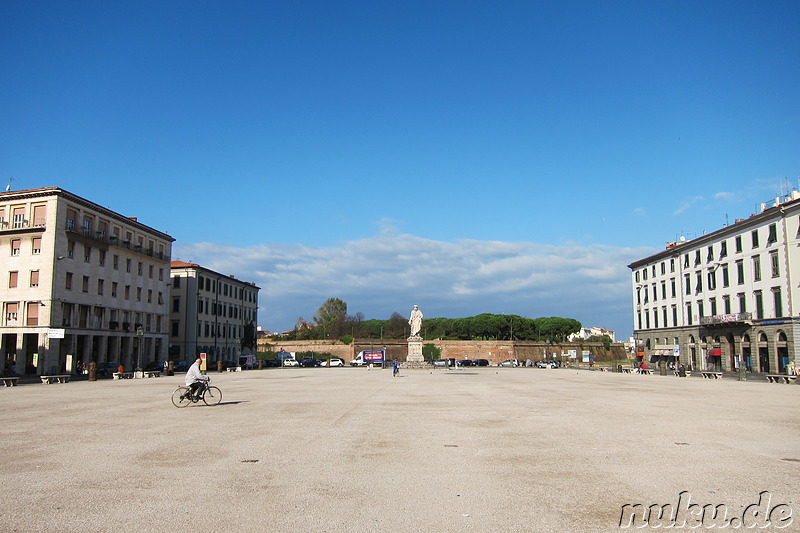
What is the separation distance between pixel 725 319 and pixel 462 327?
3427 inches

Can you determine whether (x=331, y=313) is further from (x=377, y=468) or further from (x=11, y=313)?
Answer: (x=377, y=468)

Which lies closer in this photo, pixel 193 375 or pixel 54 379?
pixel 193 375

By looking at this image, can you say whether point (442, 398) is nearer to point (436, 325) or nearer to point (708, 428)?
point (708, 428)

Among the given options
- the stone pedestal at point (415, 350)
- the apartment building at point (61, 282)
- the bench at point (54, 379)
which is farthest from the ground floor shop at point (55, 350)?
the stone pedestal at point (415, 350)

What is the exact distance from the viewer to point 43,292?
52.1m

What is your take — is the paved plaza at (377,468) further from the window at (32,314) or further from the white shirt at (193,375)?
the window at (32,314)

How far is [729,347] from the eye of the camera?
64.5 metres

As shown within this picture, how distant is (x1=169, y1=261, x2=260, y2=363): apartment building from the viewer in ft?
262

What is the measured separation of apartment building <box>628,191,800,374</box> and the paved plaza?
138ft

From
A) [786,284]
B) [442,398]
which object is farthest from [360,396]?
[786,284]

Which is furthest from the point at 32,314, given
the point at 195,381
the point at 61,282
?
the point at 195,381

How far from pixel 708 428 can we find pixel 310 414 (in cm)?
1048

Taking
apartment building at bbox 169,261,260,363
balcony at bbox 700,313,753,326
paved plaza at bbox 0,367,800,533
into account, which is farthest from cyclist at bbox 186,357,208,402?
apartment building at bbox 169,261,260,363

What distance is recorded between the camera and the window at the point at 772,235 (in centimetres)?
5553
